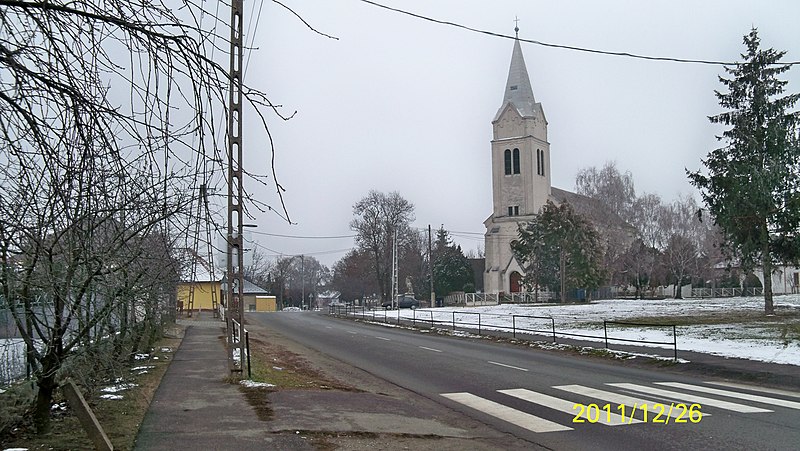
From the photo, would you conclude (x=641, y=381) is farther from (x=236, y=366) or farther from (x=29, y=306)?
(x=29, y=306)

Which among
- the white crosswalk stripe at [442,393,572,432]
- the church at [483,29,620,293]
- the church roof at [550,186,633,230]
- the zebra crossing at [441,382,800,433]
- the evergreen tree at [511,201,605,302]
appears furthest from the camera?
the church at [483,29,620,293]

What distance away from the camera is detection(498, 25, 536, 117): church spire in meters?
90.9

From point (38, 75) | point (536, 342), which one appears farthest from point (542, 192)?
point (38, 75)

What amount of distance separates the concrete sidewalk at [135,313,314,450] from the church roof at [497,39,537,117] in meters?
78.1

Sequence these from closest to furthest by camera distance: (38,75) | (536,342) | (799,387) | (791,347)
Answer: (38,75), (799,387), (791,347), (536,342)

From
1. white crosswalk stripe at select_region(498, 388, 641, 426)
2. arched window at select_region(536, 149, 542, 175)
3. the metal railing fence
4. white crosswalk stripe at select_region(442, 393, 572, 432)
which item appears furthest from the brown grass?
arched window at select_region(536, 149, 542, 175)

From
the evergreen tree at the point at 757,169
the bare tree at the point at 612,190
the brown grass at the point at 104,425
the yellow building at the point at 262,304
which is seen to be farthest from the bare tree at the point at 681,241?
the brown grass at the point at 104,425

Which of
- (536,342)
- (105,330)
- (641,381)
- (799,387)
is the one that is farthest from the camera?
Answer: (536,342)

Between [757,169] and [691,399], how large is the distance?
2866 cm

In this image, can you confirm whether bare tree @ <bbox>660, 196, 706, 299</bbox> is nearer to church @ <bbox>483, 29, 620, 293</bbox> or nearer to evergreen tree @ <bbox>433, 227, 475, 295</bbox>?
church @ <bbox>483, 29, 620, 293</bbox>

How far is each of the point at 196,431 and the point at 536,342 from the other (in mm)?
18982

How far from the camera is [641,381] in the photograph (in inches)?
613

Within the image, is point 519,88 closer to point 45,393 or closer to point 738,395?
point 738,395

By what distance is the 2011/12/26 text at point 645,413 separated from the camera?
10.5 m
